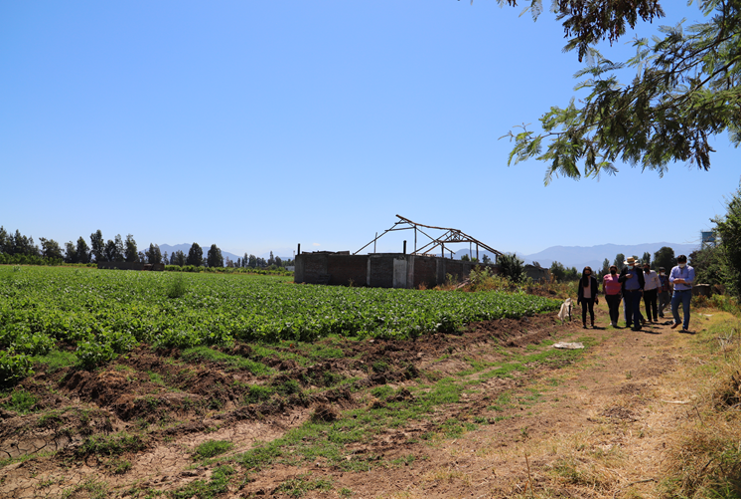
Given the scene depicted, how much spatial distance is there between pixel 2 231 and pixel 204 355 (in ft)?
404

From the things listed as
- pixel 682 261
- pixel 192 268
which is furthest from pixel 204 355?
pixel 192 268

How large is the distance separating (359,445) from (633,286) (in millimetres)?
10996

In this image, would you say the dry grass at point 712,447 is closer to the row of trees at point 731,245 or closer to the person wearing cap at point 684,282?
the person wearing cap at point 684,282

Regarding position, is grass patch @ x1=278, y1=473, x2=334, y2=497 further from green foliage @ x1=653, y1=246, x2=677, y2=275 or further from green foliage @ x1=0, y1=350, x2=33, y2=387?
green foliage @ x1=653, y1=246, x2=677, y2=275

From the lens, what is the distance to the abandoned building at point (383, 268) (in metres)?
32.2

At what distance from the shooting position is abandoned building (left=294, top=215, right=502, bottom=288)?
106 ft

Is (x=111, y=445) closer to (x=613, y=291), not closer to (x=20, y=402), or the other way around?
(x=20, y=402)

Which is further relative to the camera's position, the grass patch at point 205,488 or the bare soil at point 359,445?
the grass patch at point 205,488

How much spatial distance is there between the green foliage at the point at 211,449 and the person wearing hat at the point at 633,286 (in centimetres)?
1216

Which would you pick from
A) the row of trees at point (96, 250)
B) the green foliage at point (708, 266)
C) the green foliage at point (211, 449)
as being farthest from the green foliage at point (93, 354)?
the row of trees at point (96, 250)

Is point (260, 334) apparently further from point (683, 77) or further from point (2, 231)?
point (2, 231)

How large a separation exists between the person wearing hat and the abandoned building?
1991 centimetres

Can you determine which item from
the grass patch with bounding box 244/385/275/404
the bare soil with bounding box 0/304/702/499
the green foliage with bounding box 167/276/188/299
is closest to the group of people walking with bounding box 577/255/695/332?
the bare soil with bounding box 0/304/702/499

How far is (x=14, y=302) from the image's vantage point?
37.6 feet
